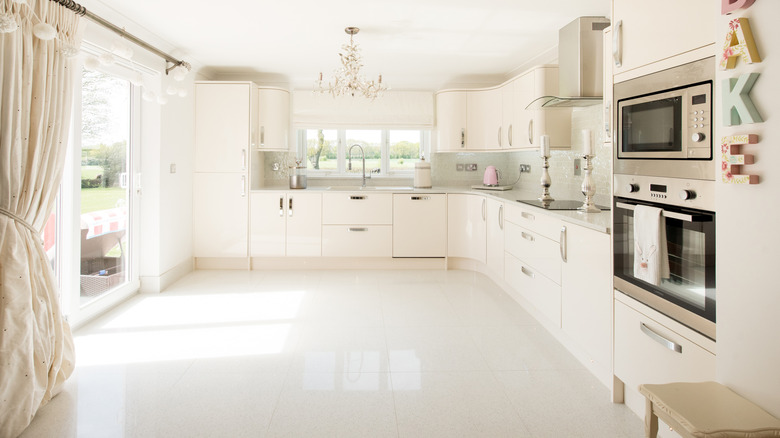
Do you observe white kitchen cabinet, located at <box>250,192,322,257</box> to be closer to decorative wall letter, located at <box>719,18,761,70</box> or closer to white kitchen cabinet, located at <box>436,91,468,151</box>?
white kitchen cabinet, located at <box>436,91,468,151</box>

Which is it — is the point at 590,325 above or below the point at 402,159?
below

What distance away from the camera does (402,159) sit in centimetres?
608

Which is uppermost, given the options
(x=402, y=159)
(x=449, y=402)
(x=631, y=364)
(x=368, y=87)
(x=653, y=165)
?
(x=368, y=87)

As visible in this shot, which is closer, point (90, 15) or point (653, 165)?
point (653, 165)

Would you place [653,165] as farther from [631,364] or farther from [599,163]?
[599,163]

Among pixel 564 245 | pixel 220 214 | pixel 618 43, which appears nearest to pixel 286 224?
pixel 220 214

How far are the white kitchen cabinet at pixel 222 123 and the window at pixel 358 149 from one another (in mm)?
959

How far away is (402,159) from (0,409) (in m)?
4.75

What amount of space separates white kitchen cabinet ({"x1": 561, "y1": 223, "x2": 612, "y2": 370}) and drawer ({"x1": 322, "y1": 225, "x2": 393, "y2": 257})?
2645 mm

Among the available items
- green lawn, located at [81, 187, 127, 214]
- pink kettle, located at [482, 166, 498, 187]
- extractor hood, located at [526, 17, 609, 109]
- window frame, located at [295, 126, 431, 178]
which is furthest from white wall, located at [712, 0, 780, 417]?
window frame, located at [295, 126, 431, 178]

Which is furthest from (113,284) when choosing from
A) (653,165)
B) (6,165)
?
(653,165)

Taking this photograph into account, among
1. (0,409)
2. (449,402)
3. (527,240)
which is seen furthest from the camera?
(527,240)

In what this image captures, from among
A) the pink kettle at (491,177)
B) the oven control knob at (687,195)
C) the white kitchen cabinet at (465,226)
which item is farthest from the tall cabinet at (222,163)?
the oven control knob at (687,195)

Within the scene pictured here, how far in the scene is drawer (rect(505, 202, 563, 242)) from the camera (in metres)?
3.01
